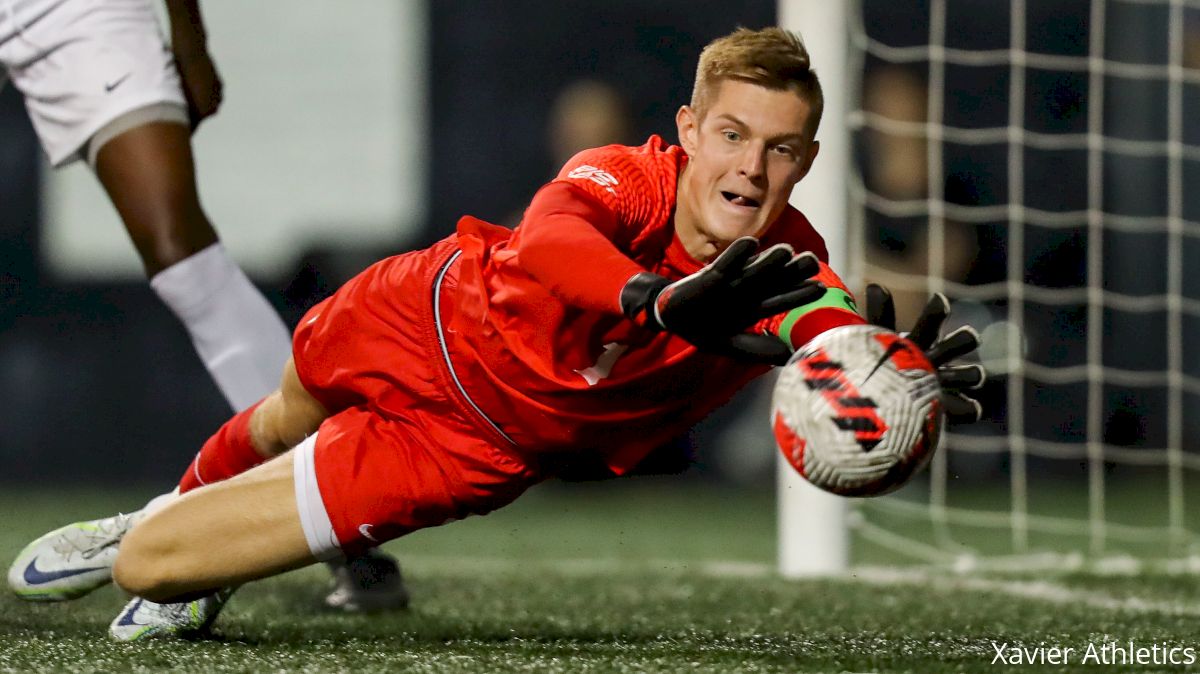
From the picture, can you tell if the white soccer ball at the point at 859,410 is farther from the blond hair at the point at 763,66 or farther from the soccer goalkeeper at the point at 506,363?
the blond hair at the point at 763,66

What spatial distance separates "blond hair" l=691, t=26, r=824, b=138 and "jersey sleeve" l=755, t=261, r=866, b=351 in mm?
351

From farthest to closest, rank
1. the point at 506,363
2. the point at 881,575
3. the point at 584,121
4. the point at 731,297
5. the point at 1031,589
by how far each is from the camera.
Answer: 1. the point at 584,121
2. the point at 881,575
3. the point at 1031,589
4. the point at 506,363
5. the point at 731,297

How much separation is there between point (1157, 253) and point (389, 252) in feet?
13.1

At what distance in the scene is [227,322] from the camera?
403 cm

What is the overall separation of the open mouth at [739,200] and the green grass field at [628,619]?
80cm

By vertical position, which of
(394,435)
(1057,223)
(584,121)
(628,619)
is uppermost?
(584,121)

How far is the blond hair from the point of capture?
122 inches

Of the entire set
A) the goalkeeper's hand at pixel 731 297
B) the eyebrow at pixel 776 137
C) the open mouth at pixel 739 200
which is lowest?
the goalkeeper's hand at pixel 731 297

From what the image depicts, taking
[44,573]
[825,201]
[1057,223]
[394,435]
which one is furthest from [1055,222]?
[44,573]

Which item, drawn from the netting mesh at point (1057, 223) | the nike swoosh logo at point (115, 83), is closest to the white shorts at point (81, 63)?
the nike swoosh logo at point (115, 83)

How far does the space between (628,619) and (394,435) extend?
0.94 meters

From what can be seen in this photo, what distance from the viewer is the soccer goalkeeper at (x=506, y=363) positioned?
312 cm

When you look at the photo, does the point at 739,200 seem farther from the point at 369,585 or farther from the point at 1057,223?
the point at 1057,223

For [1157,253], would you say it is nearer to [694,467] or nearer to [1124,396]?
[1124,396]
